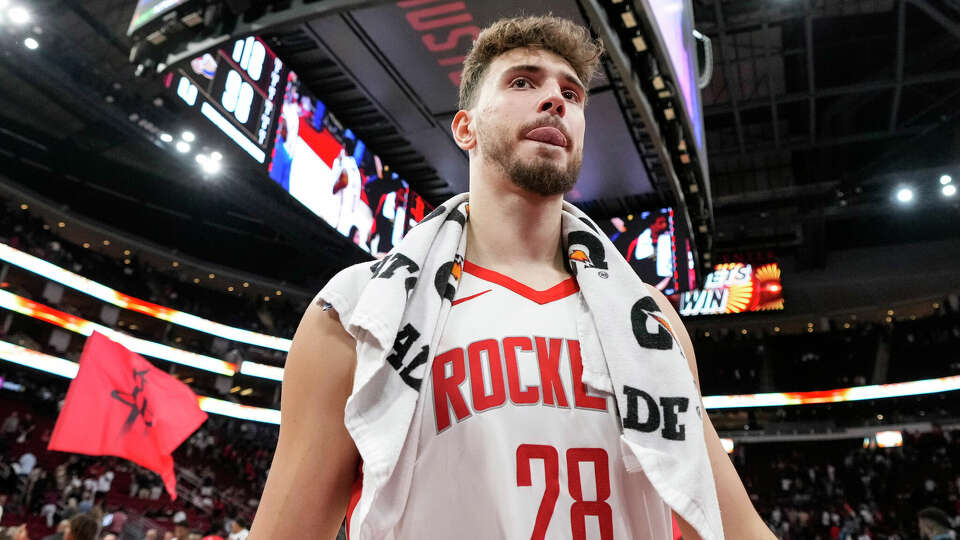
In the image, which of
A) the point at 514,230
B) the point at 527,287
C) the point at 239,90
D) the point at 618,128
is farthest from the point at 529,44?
the point at 618,128

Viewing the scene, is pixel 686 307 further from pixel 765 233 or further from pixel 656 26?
pixel 656 26

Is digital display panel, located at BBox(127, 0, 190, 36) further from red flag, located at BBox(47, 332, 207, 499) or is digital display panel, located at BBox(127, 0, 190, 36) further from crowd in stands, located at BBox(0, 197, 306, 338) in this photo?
crowd in stands, located at BBox(0, 197, 306, 338)

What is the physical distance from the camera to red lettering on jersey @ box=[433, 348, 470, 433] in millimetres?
1347

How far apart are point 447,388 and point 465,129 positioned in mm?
865

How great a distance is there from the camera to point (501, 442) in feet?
4.27

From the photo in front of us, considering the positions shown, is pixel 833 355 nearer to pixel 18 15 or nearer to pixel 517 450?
pixel 18 15

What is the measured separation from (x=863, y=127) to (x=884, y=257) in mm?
7965

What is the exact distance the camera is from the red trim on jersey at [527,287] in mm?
1585

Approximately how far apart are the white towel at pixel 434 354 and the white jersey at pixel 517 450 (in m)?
0.04

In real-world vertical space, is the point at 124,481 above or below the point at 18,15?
below

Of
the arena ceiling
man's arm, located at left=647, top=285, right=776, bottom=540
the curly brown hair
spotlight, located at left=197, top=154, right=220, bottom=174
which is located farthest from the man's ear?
spotlight, located at left=197, top=154, right=220, bottom=174

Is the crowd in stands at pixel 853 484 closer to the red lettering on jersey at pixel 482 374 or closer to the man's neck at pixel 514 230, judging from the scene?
the man's neck at pixel 514 230

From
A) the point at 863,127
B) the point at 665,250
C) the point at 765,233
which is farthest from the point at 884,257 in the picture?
the point at 665,250

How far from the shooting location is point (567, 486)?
129 centimetres
